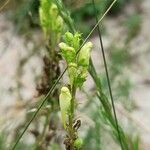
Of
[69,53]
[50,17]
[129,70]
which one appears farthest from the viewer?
[129,70]

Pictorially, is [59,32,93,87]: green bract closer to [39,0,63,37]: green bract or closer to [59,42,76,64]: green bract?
[59,42,76,64]: green bract

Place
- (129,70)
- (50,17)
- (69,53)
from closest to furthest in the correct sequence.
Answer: (69,53), (50,17), (129,70)

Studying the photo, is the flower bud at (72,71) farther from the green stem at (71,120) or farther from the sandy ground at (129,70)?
the sandy ground at (129,70)

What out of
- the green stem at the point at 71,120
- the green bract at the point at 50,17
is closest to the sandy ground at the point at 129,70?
the green bract at the point at 50,17

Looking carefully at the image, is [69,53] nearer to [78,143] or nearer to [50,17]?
[78,143]

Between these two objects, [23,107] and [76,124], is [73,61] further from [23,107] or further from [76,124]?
[23,107]

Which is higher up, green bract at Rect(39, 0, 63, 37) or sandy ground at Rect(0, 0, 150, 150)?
sandy ground at Rect(0, 0, 150, 150)

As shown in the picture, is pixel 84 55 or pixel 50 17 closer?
pixel 84 55

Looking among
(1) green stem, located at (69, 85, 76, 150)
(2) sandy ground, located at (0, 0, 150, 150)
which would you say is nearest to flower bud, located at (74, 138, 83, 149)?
(1) green stem, located at (69, 85, 76, 150)

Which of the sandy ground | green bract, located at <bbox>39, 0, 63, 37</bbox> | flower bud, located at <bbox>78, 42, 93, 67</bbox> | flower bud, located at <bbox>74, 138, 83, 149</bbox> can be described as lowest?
flower bud, located at <bbox>74, 138, 83, 149</bbox>

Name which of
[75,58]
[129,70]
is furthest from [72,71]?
[129,70]
